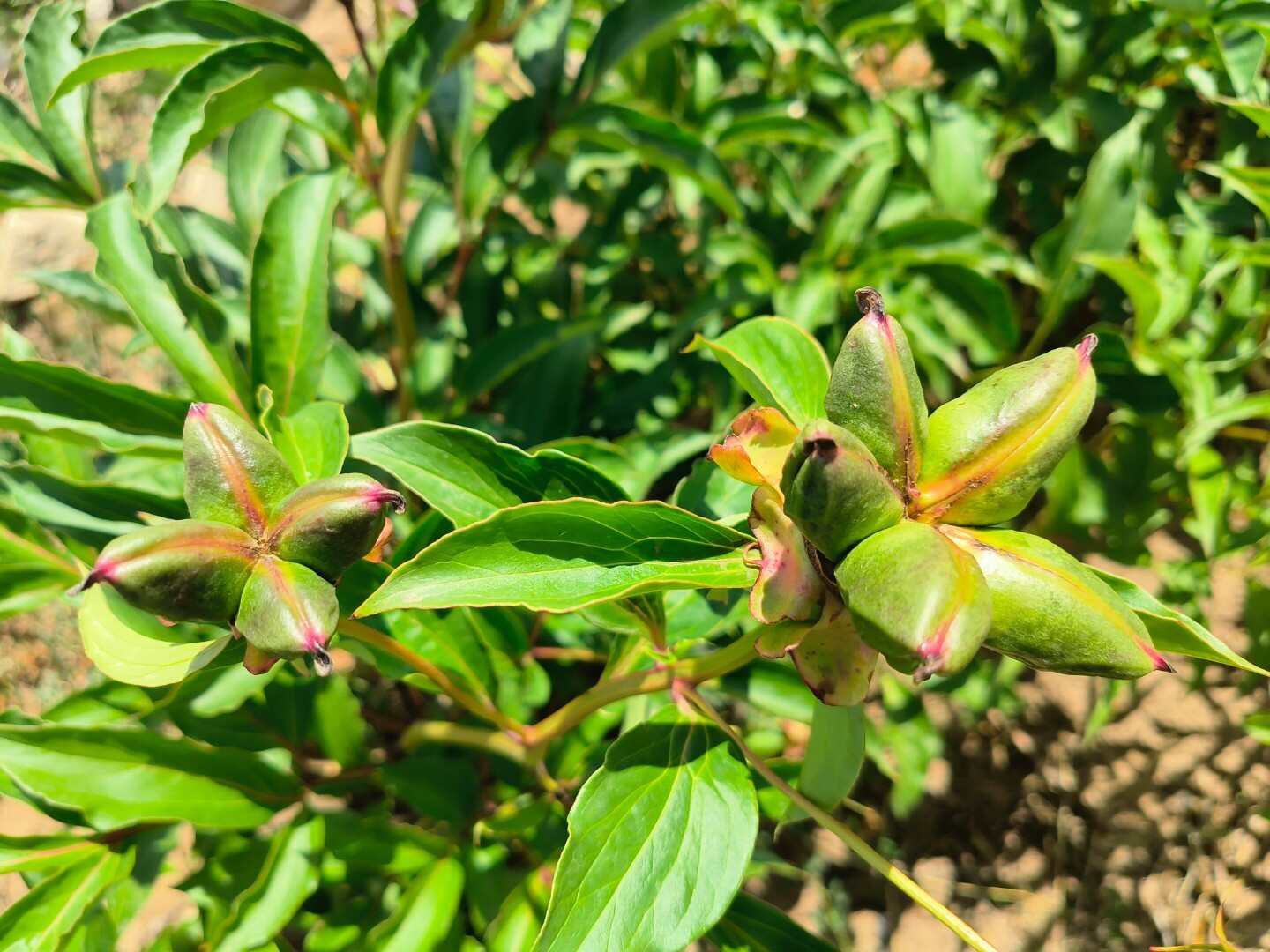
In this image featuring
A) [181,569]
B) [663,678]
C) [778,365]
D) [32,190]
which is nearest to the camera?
[181,569]

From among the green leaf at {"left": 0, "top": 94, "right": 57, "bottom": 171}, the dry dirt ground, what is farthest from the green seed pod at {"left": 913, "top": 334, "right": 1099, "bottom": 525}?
the dry dirt ground

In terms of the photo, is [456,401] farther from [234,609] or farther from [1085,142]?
[1085,142]

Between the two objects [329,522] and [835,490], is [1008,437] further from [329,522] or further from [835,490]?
[329,522]

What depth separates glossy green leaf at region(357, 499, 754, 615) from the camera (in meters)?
0.77

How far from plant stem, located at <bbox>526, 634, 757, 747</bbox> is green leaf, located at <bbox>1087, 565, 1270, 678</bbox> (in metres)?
0.34

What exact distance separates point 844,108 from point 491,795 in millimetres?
1599

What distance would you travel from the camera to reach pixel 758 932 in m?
1.30

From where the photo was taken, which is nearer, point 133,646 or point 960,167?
point 133,646

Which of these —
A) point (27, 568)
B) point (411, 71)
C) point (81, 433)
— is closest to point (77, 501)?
point (81, 433)

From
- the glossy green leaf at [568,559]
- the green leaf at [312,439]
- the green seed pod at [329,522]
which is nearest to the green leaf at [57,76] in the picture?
the green leaf at [312,439]

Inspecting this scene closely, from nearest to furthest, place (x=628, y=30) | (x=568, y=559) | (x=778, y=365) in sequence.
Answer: (x=568, y=559)
(x=778, y=365)
(x=628, y=30)

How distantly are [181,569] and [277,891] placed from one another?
0.84 m

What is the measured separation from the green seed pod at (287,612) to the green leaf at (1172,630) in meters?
0.63

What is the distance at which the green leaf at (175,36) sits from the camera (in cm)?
112
